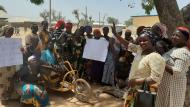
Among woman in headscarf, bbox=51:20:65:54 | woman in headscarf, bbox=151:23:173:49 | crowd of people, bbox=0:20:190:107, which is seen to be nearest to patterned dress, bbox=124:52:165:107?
crowd of people, bbox=0:20:190:107

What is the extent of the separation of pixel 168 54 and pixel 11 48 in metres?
3.30

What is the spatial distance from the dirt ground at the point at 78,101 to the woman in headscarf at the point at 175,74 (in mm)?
3313

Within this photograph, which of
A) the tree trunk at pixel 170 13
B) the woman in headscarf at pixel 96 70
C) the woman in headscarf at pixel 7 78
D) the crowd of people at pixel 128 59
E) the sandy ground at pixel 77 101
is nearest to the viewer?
the crowd of people at pixel 128 59

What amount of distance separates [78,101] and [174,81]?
3888 mm

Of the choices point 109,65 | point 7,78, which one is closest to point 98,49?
point 109,65

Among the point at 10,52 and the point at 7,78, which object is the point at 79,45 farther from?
the point at 10,52

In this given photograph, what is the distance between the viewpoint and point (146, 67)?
3.82m

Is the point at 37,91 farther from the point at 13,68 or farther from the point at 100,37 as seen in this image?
the point at 100,37

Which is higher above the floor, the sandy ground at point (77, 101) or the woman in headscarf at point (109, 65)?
the woman in headscarf at point (109, 65)

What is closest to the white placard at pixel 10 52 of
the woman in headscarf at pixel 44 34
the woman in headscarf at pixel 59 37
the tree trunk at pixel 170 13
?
the woman in headscarf at pixel 44 34

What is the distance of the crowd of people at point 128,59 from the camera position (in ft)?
12.7

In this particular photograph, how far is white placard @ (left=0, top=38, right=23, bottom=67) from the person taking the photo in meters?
6.18

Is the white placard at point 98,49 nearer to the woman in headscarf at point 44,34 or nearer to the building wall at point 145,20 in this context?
the woman in headscarf at point 44,34

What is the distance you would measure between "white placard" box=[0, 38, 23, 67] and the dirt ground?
1.18m
